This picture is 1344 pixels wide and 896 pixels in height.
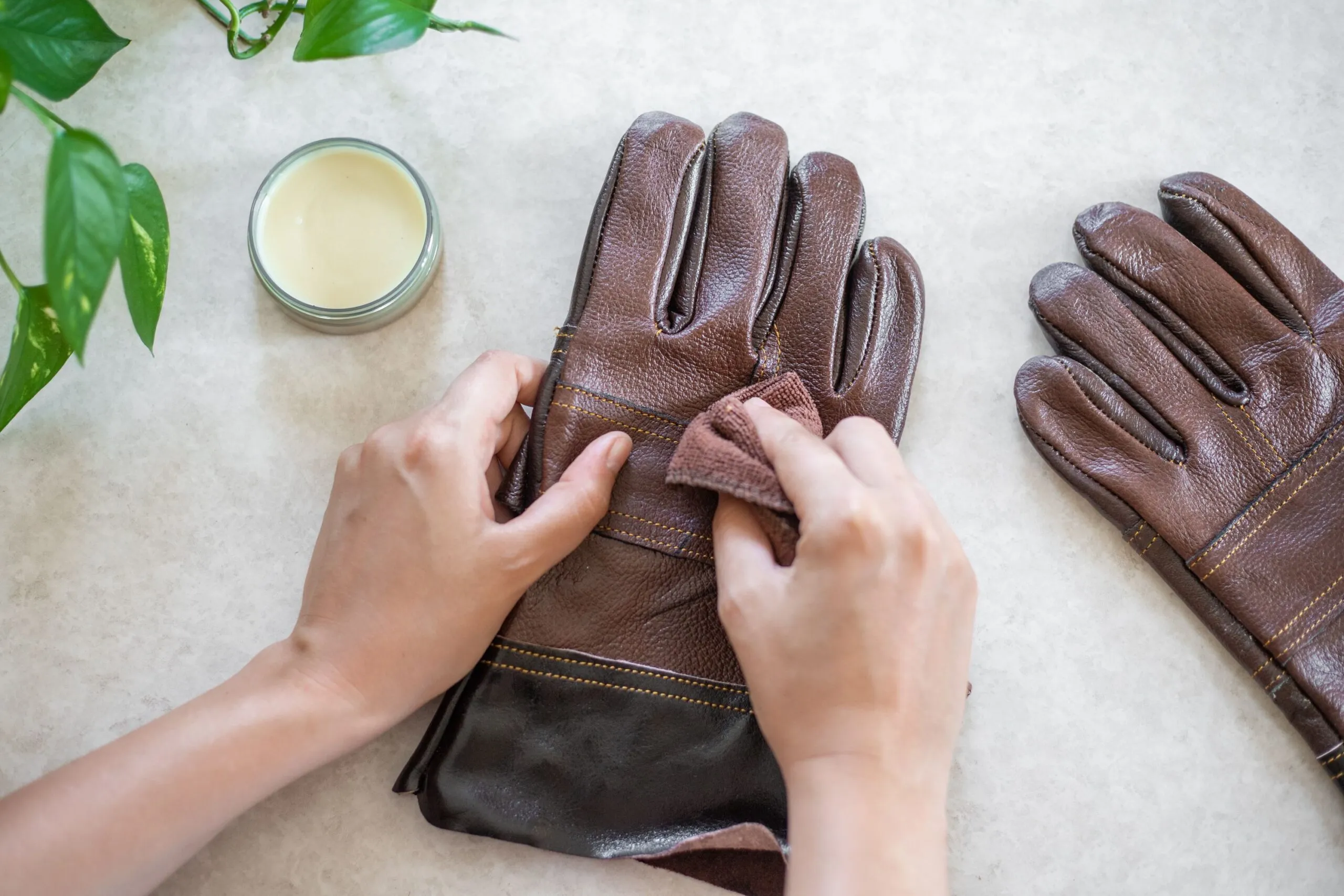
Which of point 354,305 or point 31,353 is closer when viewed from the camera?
point 31,353

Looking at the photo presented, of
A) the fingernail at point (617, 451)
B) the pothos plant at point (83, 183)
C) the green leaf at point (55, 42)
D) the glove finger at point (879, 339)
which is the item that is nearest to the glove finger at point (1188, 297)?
the glove finger at point (879, 339)

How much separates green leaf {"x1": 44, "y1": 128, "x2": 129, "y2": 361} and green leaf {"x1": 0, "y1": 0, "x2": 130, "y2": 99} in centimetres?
15

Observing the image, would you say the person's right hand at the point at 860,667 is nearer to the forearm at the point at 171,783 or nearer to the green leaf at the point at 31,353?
the forearm at the point at 171,783

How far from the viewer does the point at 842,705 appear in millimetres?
639

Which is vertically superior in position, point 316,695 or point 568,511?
point 568,511

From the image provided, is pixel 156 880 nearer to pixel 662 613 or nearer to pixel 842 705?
pixel 662 613

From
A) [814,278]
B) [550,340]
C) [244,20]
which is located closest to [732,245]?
[814,278]

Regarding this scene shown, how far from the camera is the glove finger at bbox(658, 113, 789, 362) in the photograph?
→ 0.83 m

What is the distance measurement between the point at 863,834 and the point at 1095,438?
0.47 metres

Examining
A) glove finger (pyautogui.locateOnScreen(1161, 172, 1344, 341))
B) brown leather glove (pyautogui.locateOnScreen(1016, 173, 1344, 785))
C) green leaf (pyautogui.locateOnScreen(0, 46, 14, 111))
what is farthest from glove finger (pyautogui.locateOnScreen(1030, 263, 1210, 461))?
green leaf (pyautogui.locateOnScreen(0, 46, 14, 111))

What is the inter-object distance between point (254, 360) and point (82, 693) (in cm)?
35

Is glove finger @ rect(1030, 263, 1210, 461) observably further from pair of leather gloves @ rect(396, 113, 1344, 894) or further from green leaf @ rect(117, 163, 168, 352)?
green leaf @ rect(117, 163, 168, 352)

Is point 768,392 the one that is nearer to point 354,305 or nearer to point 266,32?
point 354,305

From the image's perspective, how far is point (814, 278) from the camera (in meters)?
0.86
